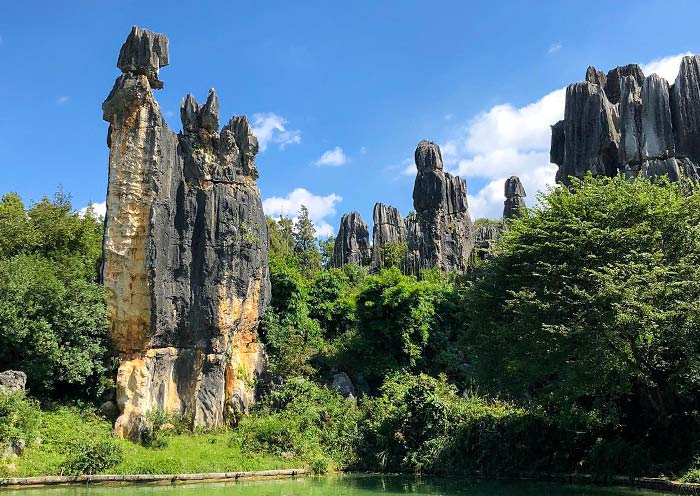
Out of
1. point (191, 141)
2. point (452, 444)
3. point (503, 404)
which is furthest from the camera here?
point (191, 141)

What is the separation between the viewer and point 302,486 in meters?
14.6

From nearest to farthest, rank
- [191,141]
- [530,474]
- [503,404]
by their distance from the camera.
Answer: [530,474] < [503,404] < [191,141]

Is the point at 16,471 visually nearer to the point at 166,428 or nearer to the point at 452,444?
the point at 166,428

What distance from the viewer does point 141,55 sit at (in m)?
19.5

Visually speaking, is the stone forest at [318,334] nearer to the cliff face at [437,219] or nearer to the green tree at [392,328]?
the green tree at [392,328]

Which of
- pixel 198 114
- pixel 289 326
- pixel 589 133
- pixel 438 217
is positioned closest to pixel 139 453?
pixel 289 326

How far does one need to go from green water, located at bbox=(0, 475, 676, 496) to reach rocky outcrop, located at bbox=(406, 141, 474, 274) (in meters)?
36.9

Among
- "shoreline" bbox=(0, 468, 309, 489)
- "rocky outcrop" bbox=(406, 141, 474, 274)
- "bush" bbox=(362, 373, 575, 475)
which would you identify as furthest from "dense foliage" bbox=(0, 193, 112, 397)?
"rocky outcrop" bbox=(406, 141, 474, 274)

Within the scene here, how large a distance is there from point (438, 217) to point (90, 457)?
41680 mm

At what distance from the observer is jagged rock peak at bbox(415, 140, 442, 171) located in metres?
54.0

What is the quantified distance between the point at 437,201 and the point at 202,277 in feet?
118

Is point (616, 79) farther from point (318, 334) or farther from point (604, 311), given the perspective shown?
point (604, 311)

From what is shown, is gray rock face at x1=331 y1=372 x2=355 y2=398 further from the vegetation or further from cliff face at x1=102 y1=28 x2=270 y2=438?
cliff face at x1=102 y1=28 x2=270 y2=438

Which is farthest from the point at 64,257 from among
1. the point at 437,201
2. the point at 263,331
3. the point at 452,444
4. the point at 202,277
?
the point at 437,201
